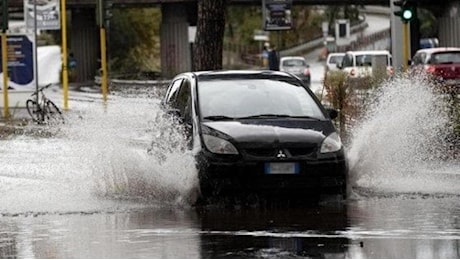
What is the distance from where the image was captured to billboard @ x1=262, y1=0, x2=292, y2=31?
5416cm

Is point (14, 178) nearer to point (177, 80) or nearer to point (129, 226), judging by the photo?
point (177, 80)

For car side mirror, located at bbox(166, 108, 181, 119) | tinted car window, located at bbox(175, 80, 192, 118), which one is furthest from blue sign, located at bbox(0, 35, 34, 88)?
car side mirror, located at bbox(166, 108, 181, 119)

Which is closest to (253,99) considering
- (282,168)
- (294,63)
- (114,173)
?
(282,168)

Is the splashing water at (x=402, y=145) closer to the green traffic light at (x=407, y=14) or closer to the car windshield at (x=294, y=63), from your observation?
the green traffic light at (x=407, y=14)

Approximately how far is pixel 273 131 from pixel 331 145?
688mm

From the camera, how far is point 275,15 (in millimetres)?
54500

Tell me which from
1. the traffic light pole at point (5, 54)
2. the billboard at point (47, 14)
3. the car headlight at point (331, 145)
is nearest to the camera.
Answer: the car headlight at point (331, 145)

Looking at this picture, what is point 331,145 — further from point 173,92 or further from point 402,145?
point 173,92

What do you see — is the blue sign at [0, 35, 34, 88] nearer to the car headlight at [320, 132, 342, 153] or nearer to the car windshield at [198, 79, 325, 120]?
the car windshield at [198, 79, 325, 120]

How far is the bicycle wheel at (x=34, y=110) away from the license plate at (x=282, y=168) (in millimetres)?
17777

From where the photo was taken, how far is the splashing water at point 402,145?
629 inches

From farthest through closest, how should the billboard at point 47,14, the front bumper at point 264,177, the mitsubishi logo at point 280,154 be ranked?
the billboard at point 47,14
the mitsubishi logo at point 280,154
the front bumper at point 264,177

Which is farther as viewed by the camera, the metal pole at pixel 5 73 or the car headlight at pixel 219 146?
the metal pole at pixel 5 73

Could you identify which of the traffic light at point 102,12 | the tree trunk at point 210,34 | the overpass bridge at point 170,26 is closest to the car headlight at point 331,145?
the tree trunk at point 210,34
